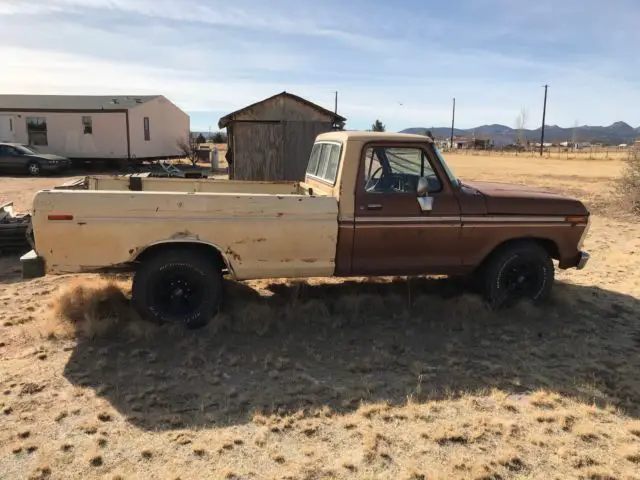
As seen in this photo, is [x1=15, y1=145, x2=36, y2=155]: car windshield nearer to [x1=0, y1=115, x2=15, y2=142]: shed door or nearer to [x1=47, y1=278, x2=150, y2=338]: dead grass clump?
[x1=0, y1=115, x2=15, y2=142]: shed door

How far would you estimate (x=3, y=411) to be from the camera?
370 centimetres

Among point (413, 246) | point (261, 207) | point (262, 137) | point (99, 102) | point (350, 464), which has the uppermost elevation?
point (99, 102)

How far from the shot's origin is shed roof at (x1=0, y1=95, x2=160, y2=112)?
86.4 ft

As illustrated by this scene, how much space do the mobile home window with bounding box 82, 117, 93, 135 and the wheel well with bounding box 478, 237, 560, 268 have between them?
81.1 ft

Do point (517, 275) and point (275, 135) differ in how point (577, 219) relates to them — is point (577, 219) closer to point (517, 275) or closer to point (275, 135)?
point (517, 275)

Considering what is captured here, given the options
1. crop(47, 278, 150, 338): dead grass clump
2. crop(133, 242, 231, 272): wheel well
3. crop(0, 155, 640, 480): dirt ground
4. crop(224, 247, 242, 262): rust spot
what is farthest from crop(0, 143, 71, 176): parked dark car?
crop(224, 247, 242, 262): rust spot

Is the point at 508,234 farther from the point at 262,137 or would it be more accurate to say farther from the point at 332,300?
the point at 262,137

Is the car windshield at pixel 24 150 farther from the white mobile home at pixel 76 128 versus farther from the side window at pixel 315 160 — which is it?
the side window at pixel 315 160

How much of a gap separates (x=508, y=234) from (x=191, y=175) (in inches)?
326

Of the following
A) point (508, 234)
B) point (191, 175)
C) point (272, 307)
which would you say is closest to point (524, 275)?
point (508, 234)

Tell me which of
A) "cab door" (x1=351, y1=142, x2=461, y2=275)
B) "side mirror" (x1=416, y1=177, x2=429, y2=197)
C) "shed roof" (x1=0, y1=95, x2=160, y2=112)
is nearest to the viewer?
"side mirror" (x1=416, y1=177, x2=429, y2=197)

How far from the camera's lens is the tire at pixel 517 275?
18.6 feet

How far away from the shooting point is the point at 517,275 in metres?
5.81

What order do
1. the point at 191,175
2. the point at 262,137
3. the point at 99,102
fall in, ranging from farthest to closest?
the point at 99,102 → the point at 191,175 → the point at 262,137
